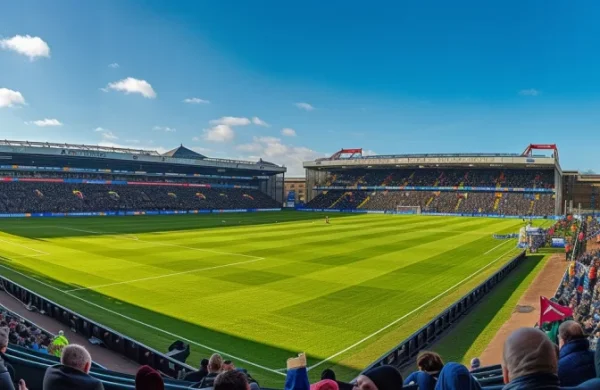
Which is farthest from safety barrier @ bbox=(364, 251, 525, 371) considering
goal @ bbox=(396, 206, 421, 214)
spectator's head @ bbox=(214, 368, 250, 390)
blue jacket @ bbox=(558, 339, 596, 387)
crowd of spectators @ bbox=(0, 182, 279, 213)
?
goal @ bbox=(396, 206, 421, 214)

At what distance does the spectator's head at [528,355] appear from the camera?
2701 millimetres

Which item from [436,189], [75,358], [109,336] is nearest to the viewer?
[75,358]

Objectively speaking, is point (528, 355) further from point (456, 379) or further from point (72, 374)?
point (72, 374)

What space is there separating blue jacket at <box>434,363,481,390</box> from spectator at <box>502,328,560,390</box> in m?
0.83

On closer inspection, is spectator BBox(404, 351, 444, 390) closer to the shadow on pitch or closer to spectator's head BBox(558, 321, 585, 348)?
spectator's head BBox(558, 321, 585, 348)

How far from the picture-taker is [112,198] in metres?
75.6

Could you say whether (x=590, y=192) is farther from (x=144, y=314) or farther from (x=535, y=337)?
(x=535, y=337)

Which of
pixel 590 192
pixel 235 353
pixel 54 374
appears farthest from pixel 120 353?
pixel 590 192

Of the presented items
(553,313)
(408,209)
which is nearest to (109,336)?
(553,313)

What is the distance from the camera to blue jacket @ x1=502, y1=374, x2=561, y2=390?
8.73ft

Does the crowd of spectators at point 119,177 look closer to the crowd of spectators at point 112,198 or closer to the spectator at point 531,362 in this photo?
the crowd of spectators at point 112,198

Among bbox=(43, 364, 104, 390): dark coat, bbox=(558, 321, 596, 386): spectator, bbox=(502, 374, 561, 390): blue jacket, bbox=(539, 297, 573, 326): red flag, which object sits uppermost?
bbox=(502, 374, 561, 390): blue jacket

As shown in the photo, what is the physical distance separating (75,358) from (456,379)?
3.45 metres

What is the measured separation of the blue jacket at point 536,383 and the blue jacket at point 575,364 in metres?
2.04
